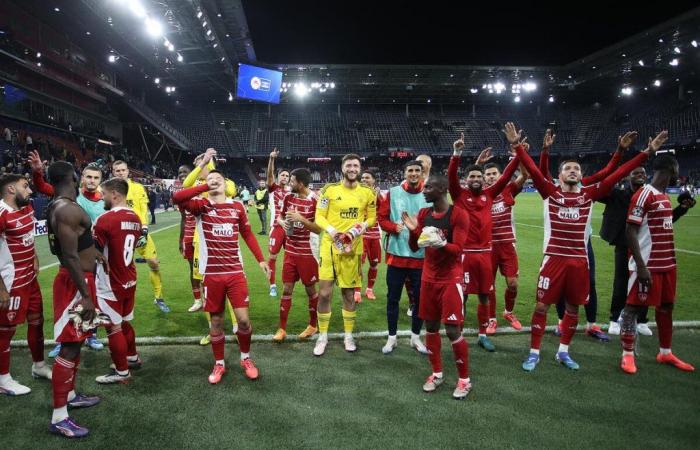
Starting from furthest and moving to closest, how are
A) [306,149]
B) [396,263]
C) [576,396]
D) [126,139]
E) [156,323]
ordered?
[306,149] < [126,139] < [156,323] < [396,263] < [576,396]

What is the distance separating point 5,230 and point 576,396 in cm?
578

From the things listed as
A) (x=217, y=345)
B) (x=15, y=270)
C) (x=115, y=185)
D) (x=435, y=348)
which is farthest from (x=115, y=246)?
(x=435, y=348)

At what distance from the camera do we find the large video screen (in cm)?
3231

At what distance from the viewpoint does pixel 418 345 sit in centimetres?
538

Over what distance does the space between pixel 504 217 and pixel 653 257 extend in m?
1.99

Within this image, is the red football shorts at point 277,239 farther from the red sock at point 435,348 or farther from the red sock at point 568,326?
the red sock at point 568,326

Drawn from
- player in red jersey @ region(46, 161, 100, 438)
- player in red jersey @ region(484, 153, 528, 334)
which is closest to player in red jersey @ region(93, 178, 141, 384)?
player in red jersey @ region(46, 161, 100, 438)

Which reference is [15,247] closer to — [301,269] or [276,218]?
[301,269]

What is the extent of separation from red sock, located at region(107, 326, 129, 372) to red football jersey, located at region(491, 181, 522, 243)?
5.01 metres

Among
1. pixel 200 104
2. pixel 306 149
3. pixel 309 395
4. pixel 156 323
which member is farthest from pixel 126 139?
pixel 309 395

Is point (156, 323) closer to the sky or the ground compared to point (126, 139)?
closer to the ground

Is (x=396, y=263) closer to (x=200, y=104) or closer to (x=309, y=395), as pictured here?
(x=309, y=395)

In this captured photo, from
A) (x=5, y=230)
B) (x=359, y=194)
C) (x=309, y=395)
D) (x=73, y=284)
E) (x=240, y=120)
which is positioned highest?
(x=240, y=120)

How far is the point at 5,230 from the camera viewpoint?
4.27 m
